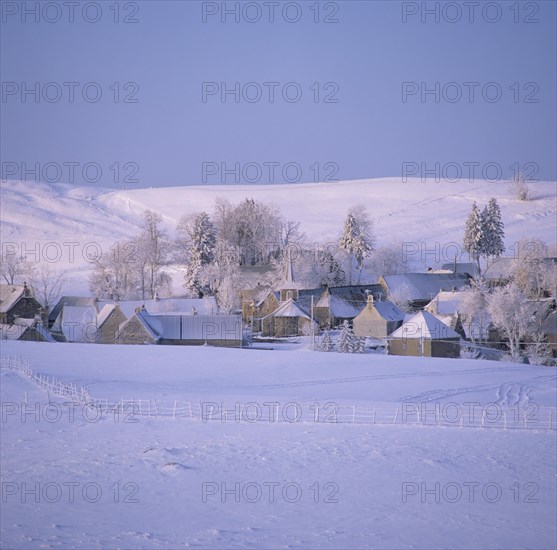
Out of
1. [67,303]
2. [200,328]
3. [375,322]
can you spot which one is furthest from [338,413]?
[67,303]

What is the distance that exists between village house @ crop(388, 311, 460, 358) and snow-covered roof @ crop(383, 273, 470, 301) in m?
22.3

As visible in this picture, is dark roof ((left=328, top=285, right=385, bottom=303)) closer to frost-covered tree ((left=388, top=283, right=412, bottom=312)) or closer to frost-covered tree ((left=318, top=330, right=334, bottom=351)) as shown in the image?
frost-covered tree ((left=388, top=283, right=412, bottom=312))

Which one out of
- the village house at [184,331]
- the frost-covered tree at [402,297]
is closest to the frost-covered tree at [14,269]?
the village house at [184,331]

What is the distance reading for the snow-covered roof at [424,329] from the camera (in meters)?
57.8

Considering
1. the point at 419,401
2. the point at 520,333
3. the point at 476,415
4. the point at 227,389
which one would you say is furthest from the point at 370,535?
the point at 520,333

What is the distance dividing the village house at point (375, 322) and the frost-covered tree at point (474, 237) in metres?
35.1

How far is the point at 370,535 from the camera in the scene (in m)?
22.3

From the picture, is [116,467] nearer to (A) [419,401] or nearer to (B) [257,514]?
(B) [257,514]

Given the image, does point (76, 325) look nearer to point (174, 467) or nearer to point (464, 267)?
point (174, 467)

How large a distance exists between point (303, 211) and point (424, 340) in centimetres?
9801

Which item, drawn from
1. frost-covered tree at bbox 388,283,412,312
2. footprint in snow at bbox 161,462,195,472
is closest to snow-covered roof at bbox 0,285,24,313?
frost-covered tree at bbox 388,283,412,312

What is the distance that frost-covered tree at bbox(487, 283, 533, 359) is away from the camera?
58.5 metres

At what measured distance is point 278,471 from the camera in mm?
28156

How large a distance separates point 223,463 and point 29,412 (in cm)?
1093
